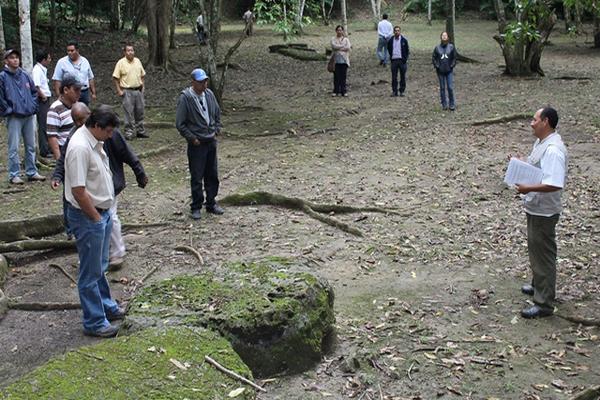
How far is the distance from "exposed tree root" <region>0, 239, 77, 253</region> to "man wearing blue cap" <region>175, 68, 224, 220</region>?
1.88 metres

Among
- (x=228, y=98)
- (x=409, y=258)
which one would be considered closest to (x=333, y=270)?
(x=409, y=258)

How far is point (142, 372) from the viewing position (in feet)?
13.8

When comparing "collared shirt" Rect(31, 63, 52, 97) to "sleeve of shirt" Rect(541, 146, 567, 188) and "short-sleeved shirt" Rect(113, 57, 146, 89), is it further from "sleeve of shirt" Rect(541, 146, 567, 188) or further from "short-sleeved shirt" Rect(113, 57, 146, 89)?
"sleeve of shirt" Rect(541, 146, 567, 188)

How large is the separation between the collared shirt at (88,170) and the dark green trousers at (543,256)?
387 cm

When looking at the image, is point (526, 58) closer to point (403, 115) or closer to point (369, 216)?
point (403, 115)

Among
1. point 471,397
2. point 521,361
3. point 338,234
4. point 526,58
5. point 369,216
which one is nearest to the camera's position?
point 471,397

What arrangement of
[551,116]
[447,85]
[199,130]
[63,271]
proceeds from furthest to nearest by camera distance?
[447,85]
[199,130]
[63,271]
[551,116]

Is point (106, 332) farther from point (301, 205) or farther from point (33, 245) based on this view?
point (301, 205)

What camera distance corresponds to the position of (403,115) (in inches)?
618

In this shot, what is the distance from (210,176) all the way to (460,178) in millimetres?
4146

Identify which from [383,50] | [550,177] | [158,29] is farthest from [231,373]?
[383,50]

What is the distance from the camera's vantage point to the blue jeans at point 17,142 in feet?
34.1

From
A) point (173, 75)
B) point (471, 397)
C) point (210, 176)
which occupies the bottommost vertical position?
point (471, 397)

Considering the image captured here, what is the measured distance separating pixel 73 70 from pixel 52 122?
451 cm
